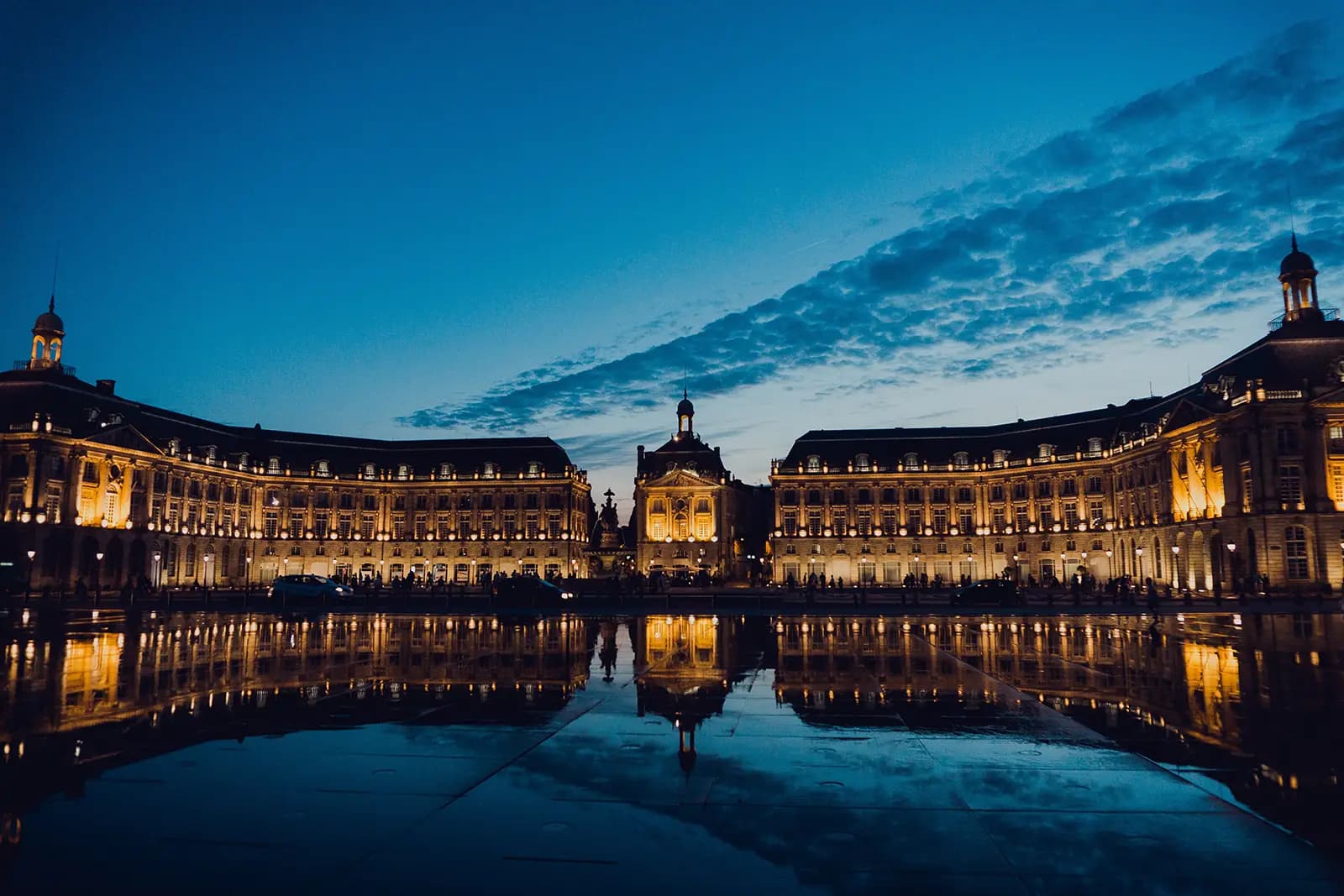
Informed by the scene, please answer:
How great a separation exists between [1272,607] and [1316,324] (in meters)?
31.0

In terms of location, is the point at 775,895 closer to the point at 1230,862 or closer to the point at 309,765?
the point at 1230,862

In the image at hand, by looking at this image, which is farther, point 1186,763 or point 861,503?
point 861,503

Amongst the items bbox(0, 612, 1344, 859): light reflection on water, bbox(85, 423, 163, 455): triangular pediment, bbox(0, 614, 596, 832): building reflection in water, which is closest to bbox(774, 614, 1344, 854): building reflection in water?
bbox(0, 612, 1344, 859): light reflection on water

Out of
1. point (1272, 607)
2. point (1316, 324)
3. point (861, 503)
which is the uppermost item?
point (1316, 324)

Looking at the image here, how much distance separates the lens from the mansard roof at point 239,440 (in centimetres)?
7619

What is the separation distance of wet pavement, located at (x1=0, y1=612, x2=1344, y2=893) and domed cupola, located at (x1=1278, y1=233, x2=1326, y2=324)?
63.6 metres

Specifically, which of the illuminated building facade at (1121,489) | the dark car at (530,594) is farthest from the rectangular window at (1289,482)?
the dark car at (530,594)

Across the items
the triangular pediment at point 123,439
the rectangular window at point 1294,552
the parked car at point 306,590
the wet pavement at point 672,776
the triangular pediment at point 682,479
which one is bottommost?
the wet pavement at point 672,776

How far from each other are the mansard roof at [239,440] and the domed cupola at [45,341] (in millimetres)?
4128

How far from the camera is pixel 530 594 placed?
1844 inches

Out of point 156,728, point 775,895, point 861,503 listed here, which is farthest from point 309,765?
point 861,503

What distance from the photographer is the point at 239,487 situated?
9794cm

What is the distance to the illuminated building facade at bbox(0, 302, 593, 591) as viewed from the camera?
7388cm

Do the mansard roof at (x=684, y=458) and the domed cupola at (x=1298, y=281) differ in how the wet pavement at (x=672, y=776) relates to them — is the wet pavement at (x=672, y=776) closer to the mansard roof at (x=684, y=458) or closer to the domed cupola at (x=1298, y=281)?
the domed cupola at (x=1298, y=281)
